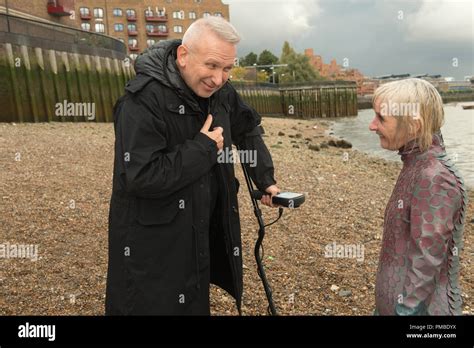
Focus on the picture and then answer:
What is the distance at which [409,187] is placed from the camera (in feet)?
6.88

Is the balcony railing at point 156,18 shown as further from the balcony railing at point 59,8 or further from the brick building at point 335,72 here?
the brick building at point 335,72

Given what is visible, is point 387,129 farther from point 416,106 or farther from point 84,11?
point 84,11

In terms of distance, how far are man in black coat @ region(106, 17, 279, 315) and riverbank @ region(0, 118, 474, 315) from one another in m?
1.81

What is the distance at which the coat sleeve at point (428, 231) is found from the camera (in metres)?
1.96

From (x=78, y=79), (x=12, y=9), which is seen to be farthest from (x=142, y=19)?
(x=78, y=79)

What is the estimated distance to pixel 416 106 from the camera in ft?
6.75

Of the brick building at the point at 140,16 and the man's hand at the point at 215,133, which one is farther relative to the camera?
the brick building at the point at 140,16

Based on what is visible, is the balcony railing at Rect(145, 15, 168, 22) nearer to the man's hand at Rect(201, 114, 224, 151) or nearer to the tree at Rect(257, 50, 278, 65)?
the tree at Rect(257, 50, 278, 65)

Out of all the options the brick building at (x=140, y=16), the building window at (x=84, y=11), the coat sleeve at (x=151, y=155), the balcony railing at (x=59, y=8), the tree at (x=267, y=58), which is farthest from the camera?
the tree at (x=267, y=58)

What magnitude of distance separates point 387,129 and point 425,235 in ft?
1.77

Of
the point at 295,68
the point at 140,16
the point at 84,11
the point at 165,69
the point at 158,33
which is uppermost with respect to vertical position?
the point at 84,11

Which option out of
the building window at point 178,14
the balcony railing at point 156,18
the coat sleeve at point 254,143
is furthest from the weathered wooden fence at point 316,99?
the coat sleeve at point 254,143

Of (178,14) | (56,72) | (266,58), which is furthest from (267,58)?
(56,72)
